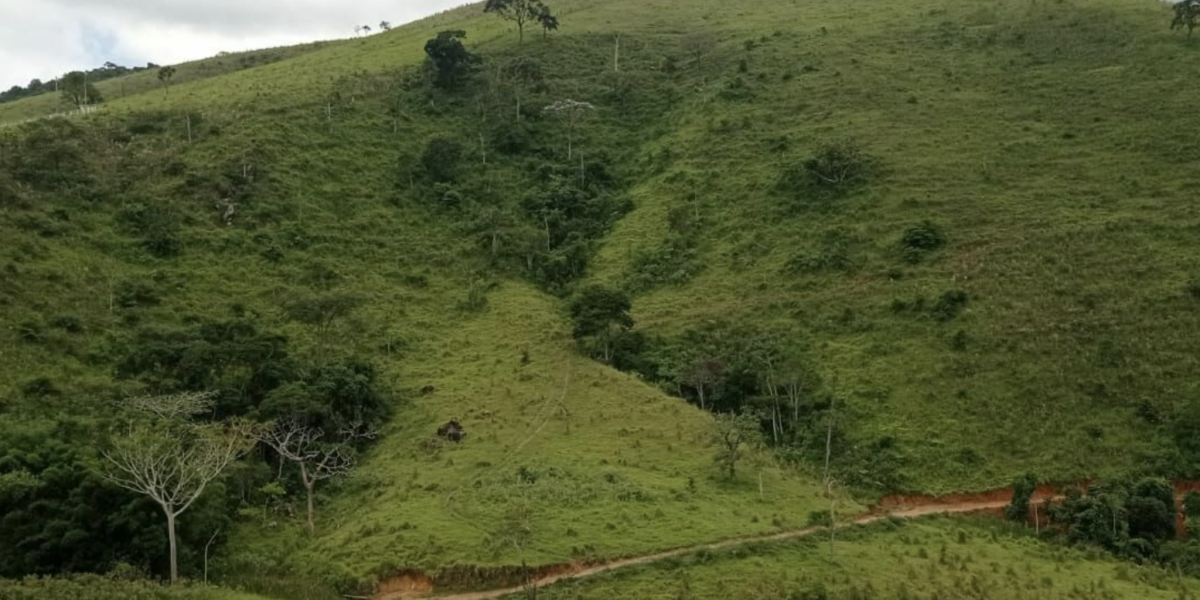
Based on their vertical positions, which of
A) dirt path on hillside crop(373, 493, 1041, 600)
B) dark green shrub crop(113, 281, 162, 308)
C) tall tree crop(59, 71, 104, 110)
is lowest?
dirt path on hillside crop(373, 493, 1041, 600)

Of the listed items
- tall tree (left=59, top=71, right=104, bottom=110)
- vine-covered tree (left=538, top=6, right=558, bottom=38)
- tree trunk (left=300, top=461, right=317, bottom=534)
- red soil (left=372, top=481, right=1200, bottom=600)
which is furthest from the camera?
vine-covered tree (left=538, top=6, right=558, bottom=38)

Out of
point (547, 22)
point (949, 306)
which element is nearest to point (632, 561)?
point (949, 306)

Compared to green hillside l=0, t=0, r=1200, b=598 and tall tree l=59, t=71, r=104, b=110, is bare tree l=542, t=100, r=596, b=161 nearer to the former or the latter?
green hillside l=0, t=0, r=1200, b=598

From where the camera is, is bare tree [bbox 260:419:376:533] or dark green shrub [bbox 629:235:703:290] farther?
dark green shrub [bbox 629:235:703:290]

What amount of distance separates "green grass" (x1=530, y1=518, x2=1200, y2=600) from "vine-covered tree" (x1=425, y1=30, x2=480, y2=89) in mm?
66609

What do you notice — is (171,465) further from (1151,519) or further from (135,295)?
(1151,519)

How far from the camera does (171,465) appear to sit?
30.1m

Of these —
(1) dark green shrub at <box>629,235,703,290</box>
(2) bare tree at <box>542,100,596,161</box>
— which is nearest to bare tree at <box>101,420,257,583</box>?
(1) dark green shrub at <box>629,235,703,290</box>

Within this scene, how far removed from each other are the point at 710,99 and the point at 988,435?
157 feet

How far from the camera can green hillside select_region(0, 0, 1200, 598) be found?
108 ft

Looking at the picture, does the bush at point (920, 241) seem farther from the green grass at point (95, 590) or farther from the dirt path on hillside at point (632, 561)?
the green grass at point (95, 590)

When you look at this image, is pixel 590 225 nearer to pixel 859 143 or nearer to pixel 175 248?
pixel 859 143

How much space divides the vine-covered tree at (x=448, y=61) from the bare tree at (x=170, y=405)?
5519 centimetres

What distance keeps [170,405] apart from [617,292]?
24.1 meters
